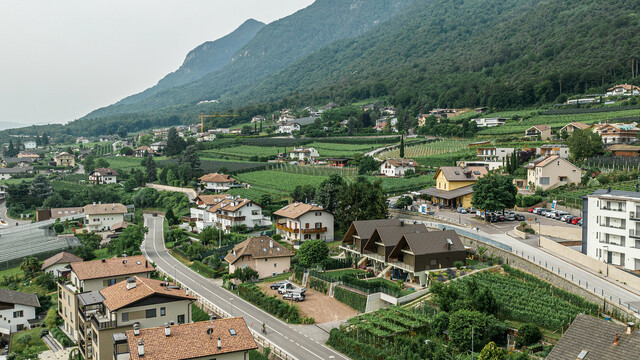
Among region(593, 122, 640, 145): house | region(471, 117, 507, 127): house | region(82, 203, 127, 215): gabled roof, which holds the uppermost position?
region(471, 117, 507, 127): house

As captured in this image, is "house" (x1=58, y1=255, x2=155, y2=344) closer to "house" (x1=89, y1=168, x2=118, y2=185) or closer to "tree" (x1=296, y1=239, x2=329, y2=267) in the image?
"tree" (x1=296, y1=239, x2=329, y2=267)

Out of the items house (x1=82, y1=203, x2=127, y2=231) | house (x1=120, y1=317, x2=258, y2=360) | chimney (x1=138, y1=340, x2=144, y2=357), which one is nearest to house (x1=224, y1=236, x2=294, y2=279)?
house (x1=120, y1=317, x2=258, y2=360)

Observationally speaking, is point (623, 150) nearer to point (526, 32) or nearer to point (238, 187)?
point (238, 187)

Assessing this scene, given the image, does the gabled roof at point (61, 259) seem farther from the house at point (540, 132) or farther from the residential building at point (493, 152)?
the house at point (540, 132)

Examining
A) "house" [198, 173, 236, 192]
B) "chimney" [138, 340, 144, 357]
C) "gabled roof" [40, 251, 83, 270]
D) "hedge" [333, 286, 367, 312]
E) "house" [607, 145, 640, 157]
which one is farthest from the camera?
"house" [198, 173, 236, 192]

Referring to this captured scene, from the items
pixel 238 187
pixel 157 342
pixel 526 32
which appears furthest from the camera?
pixel 526 32

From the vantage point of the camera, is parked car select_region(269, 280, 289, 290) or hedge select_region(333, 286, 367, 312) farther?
parked car select_region(269, 280, 289, 290)

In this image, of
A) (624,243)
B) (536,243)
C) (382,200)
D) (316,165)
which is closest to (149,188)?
(316,165)

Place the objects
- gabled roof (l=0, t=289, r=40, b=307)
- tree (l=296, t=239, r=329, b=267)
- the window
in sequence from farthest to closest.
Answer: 1. tree (l=296, t=239, r=329, b=267)
2. gabled roof (l=0, t=289, r=40, b=307)
3. the window
